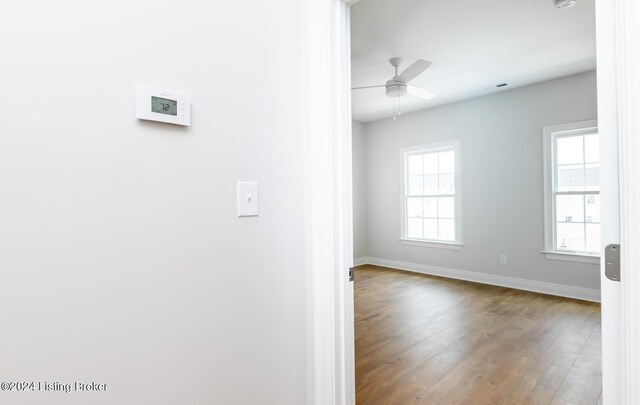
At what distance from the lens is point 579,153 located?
378 cm

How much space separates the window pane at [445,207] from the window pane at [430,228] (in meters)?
0.17

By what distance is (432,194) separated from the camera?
17.1 feet

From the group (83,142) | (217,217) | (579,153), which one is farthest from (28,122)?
(579,153)

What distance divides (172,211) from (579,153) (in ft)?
15.2

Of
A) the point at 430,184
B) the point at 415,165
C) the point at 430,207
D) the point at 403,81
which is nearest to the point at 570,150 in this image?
the point at 430,184

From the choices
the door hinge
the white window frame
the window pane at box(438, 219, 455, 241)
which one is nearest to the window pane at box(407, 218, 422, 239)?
the window pane at box(438, 219, 455, 241)

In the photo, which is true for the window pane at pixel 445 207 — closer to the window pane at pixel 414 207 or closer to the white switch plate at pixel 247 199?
the window pane at pixel 414 207

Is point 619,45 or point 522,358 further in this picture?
point 522,358

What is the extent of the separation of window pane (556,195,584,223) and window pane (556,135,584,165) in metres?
0.44

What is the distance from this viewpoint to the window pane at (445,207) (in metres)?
4.97

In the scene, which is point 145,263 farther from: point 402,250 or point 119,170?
point 402,250

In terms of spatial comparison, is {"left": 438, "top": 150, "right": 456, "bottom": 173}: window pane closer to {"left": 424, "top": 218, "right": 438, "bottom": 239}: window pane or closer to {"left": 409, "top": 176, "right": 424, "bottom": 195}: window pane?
{"left": 409, "top": 176, "right": 424, "bottom": 195}: window pane

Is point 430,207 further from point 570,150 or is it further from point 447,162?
point 570,150

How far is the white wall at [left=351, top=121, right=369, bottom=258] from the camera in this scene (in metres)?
5.90
